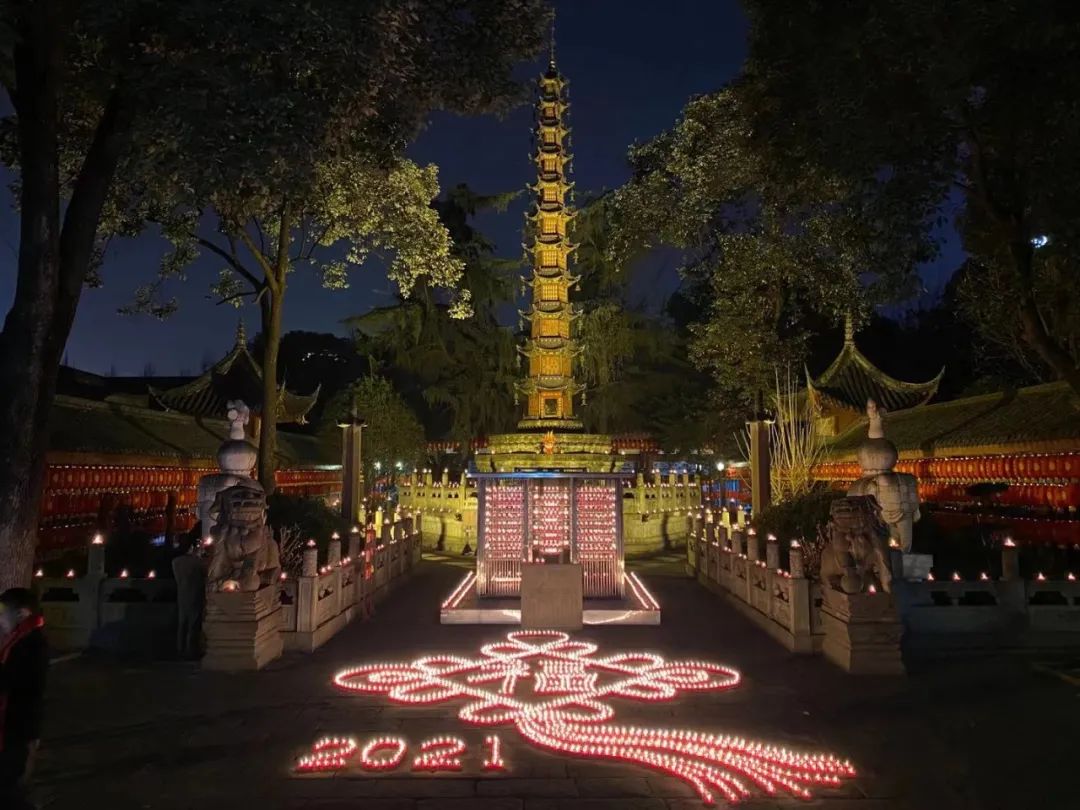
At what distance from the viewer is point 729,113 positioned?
12984mm

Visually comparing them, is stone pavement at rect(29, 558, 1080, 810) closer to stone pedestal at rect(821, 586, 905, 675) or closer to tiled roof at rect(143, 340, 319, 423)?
stone pedestal at rect(821, 586, 905, 675)

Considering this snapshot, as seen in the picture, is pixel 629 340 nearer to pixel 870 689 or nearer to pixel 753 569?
pixel 753 569

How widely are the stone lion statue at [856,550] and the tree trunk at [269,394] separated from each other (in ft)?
30.0

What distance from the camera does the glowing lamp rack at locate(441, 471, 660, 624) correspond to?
12.0 metres

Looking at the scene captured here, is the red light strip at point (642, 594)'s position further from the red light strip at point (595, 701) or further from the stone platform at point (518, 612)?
the red light strip at point (595, 701)

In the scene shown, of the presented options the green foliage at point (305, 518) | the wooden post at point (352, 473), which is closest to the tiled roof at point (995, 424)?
the green foliage at point (305, 518)

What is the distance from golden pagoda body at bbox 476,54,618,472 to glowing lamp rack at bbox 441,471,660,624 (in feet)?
42.2

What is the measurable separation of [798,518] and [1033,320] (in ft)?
17.1

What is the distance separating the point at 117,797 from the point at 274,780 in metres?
0.90

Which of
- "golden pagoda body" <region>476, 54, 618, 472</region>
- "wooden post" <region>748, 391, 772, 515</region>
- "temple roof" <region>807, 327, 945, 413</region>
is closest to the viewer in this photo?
"wooden post" <region>748, 391, 772, 515</region>

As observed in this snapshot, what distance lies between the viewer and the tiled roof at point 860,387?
2389 cm

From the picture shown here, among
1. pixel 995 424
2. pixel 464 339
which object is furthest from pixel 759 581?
pixel 464 339

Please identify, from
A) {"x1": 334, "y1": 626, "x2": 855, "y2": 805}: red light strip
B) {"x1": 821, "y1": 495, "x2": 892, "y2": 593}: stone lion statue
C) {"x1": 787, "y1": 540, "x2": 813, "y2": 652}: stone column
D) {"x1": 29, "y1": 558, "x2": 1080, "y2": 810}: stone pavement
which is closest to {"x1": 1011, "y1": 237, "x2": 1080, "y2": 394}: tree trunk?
{"x1": 821, "y1": 495, "x2": 892, "y2": 593}: stone lion statue

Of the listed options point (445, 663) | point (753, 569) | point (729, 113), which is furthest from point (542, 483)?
point (729, 113)
